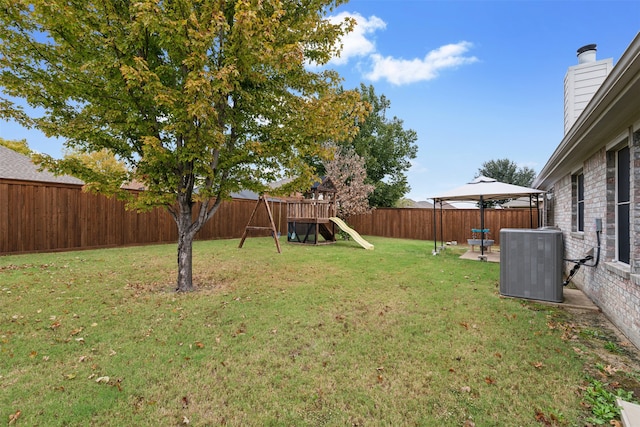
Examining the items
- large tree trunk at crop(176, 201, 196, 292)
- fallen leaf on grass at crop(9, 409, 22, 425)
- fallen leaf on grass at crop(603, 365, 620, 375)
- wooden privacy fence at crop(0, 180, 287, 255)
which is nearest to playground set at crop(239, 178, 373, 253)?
wooden privacy fence at crop(0, 180, 287, 255)

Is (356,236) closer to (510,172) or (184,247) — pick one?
(184,247)

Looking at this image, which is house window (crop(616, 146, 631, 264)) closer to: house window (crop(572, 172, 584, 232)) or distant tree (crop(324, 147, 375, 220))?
house window (crop(572, 172, 584, 232))

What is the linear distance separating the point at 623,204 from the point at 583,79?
5700mm

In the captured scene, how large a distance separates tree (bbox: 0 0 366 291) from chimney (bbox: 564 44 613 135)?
6198mm

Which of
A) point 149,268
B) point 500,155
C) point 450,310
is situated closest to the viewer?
point 450,310

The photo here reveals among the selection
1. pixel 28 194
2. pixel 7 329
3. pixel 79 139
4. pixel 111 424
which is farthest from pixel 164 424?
pixel 28 194

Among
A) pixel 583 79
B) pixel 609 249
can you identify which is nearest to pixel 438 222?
pixel 583 79

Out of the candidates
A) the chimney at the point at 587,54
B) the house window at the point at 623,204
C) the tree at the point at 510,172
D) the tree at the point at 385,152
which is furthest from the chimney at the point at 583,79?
the tree at the point at 510,172

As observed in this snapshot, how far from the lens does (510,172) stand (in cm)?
2905

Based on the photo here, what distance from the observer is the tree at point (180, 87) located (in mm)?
4234

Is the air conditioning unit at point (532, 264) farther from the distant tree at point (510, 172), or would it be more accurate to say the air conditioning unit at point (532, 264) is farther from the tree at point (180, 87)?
the distant tree at point (510, 172)

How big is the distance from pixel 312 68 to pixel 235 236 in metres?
11.4

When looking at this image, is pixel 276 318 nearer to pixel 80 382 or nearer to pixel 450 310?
pixel 80 382

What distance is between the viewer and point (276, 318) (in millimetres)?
4055
